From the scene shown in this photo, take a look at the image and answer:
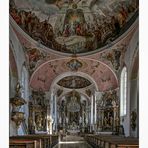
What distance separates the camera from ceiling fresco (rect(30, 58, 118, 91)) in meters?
25.0

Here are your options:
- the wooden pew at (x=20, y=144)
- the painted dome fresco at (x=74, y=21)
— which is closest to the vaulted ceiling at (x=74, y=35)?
the painted dome fresco at (x=74, y=21)

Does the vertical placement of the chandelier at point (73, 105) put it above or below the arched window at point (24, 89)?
below

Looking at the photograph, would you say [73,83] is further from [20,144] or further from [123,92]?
[20,144]

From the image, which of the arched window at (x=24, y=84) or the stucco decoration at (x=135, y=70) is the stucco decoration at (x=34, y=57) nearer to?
the arched window at (x=24, y=84)

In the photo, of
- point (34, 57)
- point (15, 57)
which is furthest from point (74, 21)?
point (15, 57)

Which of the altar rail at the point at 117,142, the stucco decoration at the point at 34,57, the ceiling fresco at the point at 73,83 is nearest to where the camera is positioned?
the altar rail at the point at 117,142

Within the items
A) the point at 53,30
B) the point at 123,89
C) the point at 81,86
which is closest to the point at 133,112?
the point at 123,89

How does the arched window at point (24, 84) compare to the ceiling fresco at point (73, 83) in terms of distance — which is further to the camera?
the ceiling fresco at point (73, 83)

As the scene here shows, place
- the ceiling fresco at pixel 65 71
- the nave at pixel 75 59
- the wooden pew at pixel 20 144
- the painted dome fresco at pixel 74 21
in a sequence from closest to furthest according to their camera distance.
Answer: the wooden pew at pixel 20 144, the nave at pixel 75 59, the painted dome fresco at pixel 74 21, the ceiling fresco at pixel 65 71

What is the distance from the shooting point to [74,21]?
22.5 m

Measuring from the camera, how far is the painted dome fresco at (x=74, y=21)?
1936cm

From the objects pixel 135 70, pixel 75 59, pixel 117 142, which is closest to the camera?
pixel 117 142

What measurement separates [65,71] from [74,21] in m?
5.85

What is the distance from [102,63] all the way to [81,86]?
37.1ft
